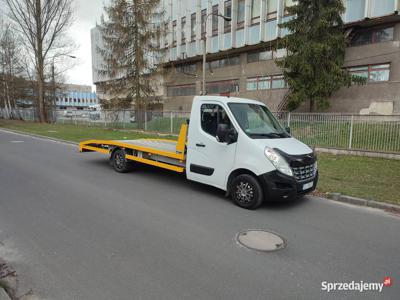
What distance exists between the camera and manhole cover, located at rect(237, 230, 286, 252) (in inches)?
149

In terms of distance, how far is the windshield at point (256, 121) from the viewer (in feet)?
18.3

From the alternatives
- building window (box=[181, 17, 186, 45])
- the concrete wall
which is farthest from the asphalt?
building window (box=[181, 17, 186, 45])

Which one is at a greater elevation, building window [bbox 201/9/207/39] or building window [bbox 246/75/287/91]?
building window [bbox 201/9/207/39]

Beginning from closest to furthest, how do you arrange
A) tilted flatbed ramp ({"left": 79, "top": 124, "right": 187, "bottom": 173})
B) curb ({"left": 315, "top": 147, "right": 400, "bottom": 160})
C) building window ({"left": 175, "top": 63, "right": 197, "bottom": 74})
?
tilted flatbed ramp ({"left": 79, "top": 124, "right": 187, "bottom": 173})
curb ({"left": 315, "top": 147, "right": 400, "bottom": 160})
building window ({"left": 175, "top": 63, "right": 197, "bottom": 74})

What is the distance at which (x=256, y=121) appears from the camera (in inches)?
233

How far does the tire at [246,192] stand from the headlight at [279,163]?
0.51 meters

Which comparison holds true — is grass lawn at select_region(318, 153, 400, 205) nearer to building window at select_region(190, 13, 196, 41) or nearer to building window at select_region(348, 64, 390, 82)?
building window at select_region(348, 64, 390, 82)

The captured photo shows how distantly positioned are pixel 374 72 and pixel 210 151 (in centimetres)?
1825

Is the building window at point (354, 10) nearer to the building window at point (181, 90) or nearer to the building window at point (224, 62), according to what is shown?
the building window at point (224, 62)

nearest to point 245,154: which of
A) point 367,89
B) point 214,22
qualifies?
point 367,89

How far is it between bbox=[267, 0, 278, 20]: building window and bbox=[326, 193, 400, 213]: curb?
20.9m

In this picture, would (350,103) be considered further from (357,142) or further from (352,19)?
(357,142)

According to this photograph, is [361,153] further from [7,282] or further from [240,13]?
[240,13]

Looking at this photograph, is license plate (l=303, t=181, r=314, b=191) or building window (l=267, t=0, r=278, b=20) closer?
license plate (l=303, t=181, r=314, b=191)
